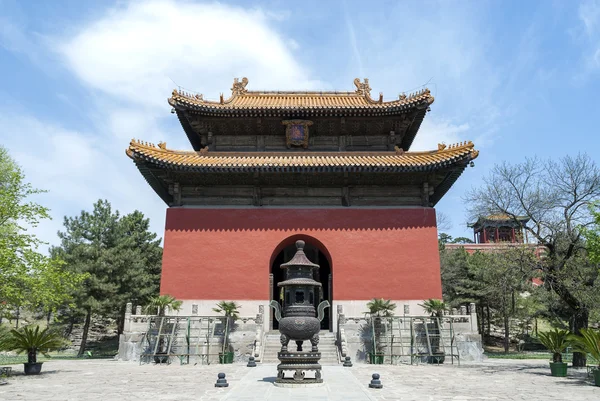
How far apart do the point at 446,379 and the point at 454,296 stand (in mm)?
19215

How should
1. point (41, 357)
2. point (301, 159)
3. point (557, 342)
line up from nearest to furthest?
point (557, 342) → point (301, 159) → point (41, 357)

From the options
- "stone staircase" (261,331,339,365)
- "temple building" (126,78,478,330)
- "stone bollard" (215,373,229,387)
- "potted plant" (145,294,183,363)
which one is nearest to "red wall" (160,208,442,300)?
"temple building" (126,78,478,330)

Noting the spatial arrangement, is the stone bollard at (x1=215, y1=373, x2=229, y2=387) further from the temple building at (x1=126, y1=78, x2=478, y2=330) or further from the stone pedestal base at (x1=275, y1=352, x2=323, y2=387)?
the temple building at (x1=126, y1=78, x2=478, y2=330)

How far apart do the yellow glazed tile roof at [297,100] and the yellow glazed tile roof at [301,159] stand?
1779mm

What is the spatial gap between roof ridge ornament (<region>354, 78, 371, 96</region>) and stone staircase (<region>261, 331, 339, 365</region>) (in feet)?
36.0

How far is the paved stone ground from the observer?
7.73m

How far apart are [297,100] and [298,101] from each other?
0.18 meters

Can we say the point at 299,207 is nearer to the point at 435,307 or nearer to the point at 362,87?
the point at 435,307

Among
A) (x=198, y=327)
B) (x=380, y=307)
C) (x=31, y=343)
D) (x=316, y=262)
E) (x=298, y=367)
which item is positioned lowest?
(x=298, y=367)

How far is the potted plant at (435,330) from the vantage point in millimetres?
13969

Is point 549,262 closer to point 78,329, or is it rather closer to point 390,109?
point 390,109

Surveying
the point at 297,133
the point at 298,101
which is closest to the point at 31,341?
the point at 297,133

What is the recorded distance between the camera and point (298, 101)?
20406 millimetres

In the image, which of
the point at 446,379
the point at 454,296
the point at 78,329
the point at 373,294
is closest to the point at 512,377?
Result: the point at 446,379
